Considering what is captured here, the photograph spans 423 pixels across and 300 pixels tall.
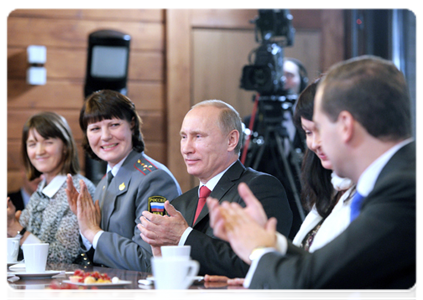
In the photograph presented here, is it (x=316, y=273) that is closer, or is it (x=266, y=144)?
(x=316, y=273)

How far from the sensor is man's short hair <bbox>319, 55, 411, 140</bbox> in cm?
95

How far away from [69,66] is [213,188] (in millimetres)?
2608

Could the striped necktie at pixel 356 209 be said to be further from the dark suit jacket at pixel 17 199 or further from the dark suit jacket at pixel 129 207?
the dark suit jacket at pixel 17 199

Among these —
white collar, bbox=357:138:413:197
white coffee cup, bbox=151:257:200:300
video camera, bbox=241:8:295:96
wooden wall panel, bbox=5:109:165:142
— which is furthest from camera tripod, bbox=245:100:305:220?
white coffee cup, bbox=151:257:200:300

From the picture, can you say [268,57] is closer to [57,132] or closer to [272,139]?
[272,139]

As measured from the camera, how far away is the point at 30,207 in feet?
8.07

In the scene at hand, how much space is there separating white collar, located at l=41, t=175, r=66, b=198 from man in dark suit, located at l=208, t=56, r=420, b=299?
5.20 ft

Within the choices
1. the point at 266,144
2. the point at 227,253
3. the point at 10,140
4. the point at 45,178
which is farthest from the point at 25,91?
the point at 227,253

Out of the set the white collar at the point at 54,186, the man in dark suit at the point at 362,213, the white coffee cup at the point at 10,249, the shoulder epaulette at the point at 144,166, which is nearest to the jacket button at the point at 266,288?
the man in dark suit at the point at 362,213

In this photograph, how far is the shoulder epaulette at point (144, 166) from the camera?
7.03ft

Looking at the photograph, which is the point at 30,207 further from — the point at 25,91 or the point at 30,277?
the point at 25,91

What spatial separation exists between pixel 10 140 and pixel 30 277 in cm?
277
